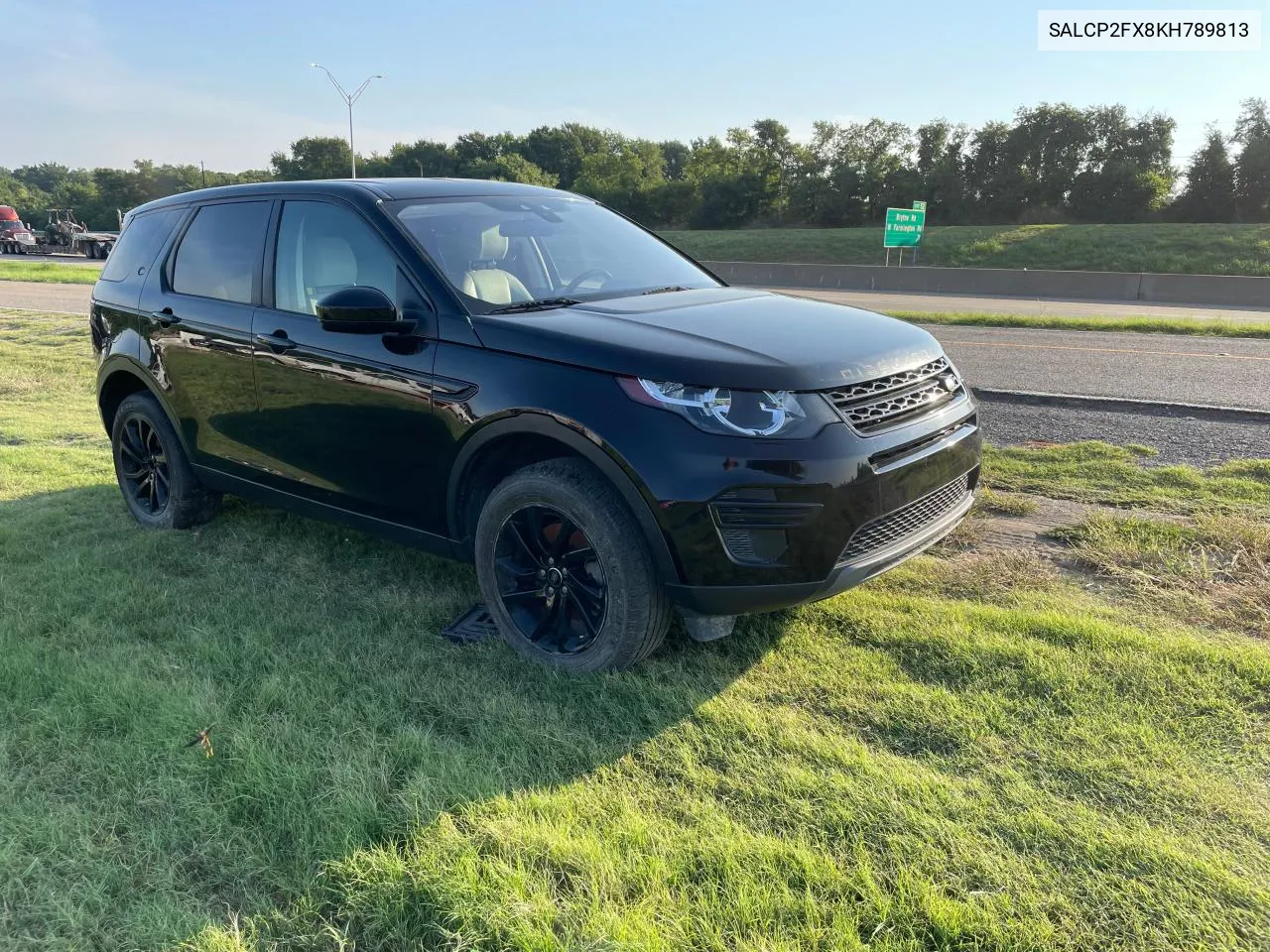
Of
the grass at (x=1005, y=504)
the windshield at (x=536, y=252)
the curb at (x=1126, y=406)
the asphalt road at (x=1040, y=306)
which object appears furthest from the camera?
the asphalt road at (x=1040, y=306)

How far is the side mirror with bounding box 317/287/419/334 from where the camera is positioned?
334cm

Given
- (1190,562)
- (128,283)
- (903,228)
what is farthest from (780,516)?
(903,228)

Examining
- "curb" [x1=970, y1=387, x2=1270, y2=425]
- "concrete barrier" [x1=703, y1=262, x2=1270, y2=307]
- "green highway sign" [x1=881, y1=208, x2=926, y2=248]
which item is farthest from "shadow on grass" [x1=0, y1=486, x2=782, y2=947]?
"green highway sign" [x1=881, y1=208, x2=926, y2=248]

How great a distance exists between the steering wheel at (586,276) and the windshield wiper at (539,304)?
0.47 feet

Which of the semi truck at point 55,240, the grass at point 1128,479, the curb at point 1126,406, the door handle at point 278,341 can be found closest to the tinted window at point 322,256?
the door handle at point 278,341

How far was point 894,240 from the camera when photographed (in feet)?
87.1

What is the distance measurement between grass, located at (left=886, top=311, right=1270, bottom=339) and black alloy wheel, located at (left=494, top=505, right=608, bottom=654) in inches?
458

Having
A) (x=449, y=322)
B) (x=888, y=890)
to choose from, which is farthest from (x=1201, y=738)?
(x=449, y=322)

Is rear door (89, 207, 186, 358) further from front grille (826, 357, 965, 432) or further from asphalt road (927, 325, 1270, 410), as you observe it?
asphalt road (927, 325, 1270, 410)

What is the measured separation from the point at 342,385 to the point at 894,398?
2.21m

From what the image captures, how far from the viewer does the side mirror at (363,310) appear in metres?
3.34

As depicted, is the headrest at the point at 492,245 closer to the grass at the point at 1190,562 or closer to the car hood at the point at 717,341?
the car hood at the point at 717,341

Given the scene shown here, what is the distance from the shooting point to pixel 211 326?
4.26 m

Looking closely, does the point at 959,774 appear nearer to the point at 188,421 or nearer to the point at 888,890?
the point at 888,890
